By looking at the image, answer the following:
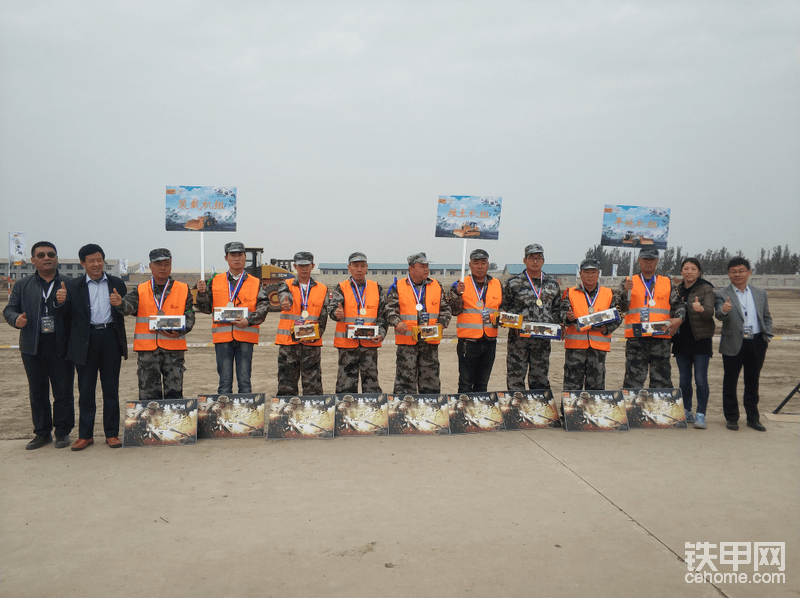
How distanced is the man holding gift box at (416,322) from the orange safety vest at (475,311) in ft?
0.71

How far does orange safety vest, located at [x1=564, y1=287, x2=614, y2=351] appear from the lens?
5715 millimetres

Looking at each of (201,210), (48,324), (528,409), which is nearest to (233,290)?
(48,324)

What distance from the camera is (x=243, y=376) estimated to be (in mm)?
5555

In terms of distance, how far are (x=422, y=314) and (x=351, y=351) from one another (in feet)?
3.06

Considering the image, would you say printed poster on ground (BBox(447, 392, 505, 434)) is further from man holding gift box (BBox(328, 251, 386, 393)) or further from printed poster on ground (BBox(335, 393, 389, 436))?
man holding gift box (BBox(328, 251, 386, 393))

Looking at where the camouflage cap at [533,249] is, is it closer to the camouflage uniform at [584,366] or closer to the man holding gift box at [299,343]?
the camouflage uniform at [584,366]

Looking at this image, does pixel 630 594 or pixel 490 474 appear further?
pixel 490 474

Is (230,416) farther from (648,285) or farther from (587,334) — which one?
(648,285)

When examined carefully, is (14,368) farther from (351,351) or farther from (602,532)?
(602,532)

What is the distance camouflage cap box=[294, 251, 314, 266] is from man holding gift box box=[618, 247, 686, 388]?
12.4 feet

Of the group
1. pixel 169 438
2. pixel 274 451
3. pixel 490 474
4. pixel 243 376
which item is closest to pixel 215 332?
pixel 243 376

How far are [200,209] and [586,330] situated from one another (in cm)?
746

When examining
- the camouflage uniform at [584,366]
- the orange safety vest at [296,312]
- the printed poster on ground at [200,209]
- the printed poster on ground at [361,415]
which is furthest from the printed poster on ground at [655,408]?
the printed poster on ground at [200,209]

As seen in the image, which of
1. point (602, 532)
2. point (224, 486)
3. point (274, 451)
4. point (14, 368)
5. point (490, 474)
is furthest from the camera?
point (14, 368)
